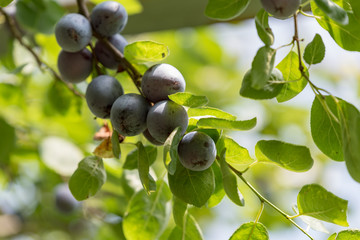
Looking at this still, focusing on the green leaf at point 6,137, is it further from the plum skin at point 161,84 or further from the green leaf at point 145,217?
the plum skin at point 161,84

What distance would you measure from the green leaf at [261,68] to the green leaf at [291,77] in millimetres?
110

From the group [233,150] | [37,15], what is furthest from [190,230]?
[37,15]

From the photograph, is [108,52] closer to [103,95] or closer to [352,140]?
[103,95]

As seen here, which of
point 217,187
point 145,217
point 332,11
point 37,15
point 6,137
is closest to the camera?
point 332,11

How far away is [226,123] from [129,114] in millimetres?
151

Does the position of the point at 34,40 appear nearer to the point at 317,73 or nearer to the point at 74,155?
the point at 74,155

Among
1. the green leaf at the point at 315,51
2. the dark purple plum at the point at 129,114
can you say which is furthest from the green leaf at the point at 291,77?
the dark purple plum at the point at 129,114

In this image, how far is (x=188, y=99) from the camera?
693mm

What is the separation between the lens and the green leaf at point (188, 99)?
0.69m

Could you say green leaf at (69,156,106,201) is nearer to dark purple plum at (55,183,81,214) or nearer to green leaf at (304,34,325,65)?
green leaf at (304,34,325,65)

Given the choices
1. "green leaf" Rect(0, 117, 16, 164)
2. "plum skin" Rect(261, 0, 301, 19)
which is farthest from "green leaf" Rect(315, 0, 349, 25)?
"green leaf" Rect(0, 117, 16, 164)

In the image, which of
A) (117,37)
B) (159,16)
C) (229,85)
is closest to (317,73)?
(229,85)

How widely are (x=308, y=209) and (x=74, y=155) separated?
3.08 feet

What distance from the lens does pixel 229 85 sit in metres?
2.56
